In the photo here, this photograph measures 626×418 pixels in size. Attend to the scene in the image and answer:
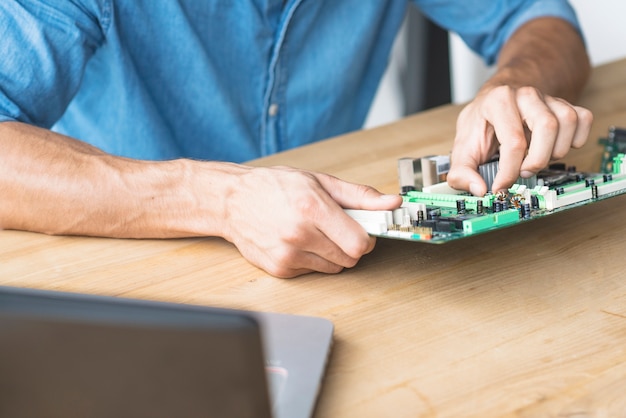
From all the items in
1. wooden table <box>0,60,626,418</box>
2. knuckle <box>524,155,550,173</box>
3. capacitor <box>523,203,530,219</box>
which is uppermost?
knuckle <box>524,155,550,173</box>

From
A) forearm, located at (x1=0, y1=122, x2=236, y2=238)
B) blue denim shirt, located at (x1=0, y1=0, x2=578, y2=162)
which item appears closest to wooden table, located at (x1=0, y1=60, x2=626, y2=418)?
forearm, located at (x1=0, y1=122, x2=236, y2=238)

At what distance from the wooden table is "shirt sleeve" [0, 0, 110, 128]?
220 millimetres

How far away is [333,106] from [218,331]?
1343mm

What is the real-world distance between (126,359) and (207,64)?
42.4 inches

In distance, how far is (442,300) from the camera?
77 centimetres

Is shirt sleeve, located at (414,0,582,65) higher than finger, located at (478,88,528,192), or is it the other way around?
shirt sleeve, located at (414,0,582,65)

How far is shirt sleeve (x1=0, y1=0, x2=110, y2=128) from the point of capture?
41.8 inches

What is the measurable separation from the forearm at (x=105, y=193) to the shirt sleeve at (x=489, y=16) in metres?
0.93

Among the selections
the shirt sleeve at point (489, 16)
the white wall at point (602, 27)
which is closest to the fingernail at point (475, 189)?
the shirt sleeve at point (489, 16)

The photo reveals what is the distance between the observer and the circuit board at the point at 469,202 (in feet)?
2.43

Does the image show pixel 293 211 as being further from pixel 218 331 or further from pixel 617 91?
pixel 617 91

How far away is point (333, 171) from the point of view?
3.77ft

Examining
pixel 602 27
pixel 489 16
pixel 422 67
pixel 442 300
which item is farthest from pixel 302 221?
pixel 422 67

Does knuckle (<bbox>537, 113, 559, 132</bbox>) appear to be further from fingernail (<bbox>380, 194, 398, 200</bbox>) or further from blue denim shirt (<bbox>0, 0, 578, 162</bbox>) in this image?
blue denim shirt (<bbox>0, 0, 578, 162</bbox>)
